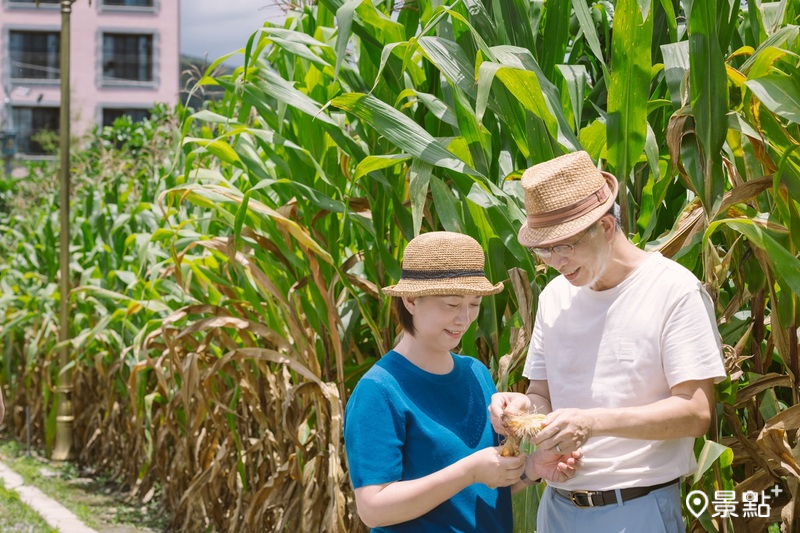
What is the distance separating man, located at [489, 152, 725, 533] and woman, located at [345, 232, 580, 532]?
106 millimetres

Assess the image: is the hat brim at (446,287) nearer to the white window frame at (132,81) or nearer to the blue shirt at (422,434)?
the blue shirt at (422,434)

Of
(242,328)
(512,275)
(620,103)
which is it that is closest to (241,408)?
(242,328)

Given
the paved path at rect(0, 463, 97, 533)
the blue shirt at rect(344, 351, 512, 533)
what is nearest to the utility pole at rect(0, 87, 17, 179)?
the paved path at rect(0, 463, 97, 533)

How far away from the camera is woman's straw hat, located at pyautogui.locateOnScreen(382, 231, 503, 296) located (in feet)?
6.70

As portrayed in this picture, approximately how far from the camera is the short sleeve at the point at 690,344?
1.84 metres

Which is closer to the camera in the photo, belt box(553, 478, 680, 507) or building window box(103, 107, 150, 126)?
belt box(553, 478, 680, 507)

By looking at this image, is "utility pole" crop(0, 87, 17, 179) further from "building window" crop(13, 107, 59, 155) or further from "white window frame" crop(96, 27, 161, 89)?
"white window frame" crop(96, 27, 161, 89)

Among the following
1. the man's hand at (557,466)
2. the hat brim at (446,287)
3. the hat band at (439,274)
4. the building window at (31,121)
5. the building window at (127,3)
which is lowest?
the man's hand at (557,466)

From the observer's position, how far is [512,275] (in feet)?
8.31

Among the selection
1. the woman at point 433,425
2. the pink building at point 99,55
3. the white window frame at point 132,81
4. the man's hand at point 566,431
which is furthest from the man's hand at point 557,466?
the white window frame at point 132,81

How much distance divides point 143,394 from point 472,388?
390 centimetres

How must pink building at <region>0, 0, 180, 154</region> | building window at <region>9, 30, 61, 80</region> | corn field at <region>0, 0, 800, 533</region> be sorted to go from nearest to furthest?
corn field at <region>0, 0, 800, 533</region>
pink building at <region>0, 0, 180, 154</region>
building window at <region>9, 30, 61, 80</region>

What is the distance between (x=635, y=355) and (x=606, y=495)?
0.94 ft

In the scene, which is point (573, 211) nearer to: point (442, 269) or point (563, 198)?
point (563, 198)
